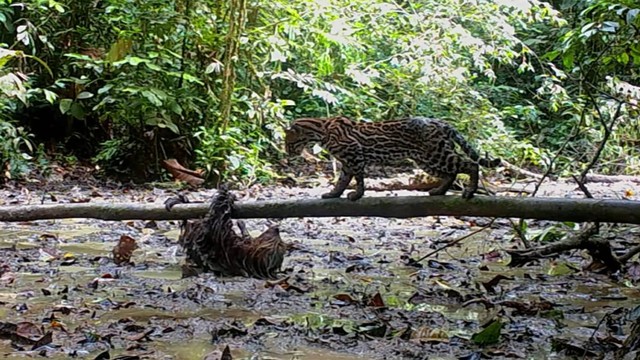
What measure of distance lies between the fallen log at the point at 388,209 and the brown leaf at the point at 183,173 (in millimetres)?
3803

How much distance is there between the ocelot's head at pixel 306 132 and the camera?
4586 mm

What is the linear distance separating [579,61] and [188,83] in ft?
16.9

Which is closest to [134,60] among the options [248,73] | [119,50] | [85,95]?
[119,50]

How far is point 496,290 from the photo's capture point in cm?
344

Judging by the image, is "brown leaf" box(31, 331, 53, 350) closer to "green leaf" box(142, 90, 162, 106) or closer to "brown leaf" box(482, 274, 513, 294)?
"brown leaf" box(482, 274, 513, 294)

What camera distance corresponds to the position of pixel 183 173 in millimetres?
8383

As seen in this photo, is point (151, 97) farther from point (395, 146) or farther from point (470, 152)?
point (470, 152)

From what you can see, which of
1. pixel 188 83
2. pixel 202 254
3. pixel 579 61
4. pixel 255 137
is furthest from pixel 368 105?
pixel 202 254

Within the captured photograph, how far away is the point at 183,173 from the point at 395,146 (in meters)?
4.47

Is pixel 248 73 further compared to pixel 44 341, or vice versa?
pixel 248 73

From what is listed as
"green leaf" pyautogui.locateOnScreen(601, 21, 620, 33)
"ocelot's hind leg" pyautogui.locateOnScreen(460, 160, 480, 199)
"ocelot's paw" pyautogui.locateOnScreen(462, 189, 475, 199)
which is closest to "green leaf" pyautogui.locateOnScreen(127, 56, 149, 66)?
"ocelot's hind leg" pyautogui.locateOnScreen(460, 160, 480, 199)

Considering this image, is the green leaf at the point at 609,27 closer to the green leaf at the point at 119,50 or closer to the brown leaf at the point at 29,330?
the brown leaf at the point at 29,330

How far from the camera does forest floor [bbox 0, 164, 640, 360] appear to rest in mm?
2391

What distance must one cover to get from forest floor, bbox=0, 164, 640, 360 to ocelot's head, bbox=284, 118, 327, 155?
717 mm
